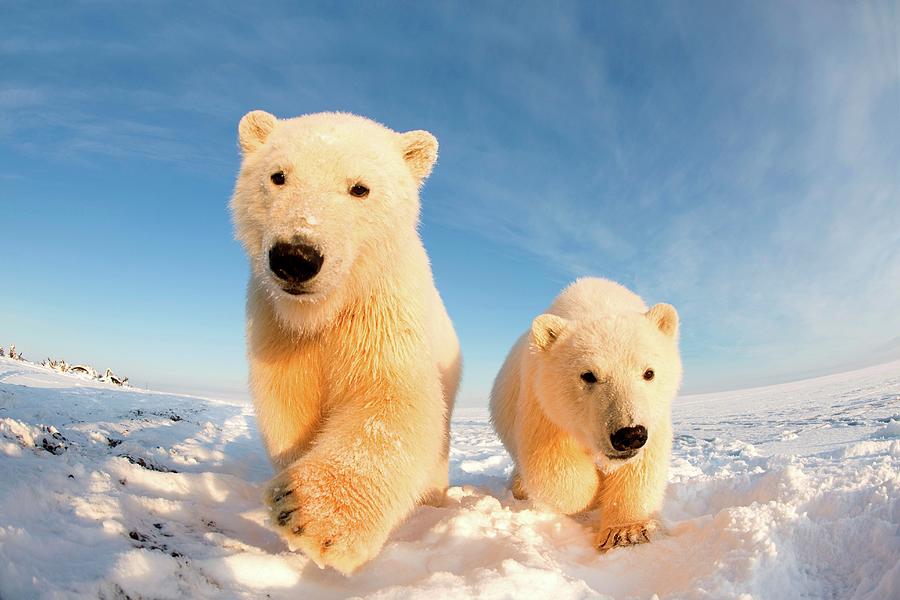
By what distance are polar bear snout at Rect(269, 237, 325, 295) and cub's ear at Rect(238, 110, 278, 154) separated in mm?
1184

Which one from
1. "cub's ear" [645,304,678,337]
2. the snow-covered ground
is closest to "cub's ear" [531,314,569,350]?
"cub's ear" [645,304,678,337]

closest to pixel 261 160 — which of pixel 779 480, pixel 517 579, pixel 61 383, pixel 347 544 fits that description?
pixel 347 544

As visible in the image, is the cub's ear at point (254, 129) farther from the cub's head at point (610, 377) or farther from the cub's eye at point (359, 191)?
the cub's head at point (610, 377)

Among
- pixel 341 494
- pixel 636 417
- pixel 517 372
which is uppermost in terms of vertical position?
pixel 517 372

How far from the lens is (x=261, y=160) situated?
9.71ft

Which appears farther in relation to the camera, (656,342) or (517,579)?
(656,342)

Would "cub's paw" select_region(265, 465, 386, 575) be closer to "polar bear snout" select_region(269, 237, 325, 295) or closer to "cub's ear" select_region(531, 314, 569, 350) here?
"polar bear snout" select_region(269, 237, 325, 295)

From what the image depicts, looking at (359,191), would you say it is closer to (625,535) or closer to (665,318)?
(665,318)

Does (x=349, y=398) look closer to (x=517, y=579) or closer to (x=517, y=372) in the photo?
(x=517, y=579)

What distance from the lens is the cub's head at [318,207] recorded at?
2408mm

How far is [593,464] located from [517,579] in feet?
6.11

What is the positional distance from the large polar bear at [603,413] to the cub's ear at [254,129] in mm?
2333

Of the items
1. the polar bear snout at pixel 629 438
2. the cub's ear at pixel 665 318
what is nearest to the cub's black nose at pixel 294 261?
the polar bear snout at pixel 629 438

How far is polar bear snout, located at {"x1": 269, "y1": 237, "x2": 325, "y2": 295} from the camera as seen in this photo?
7.65ft
